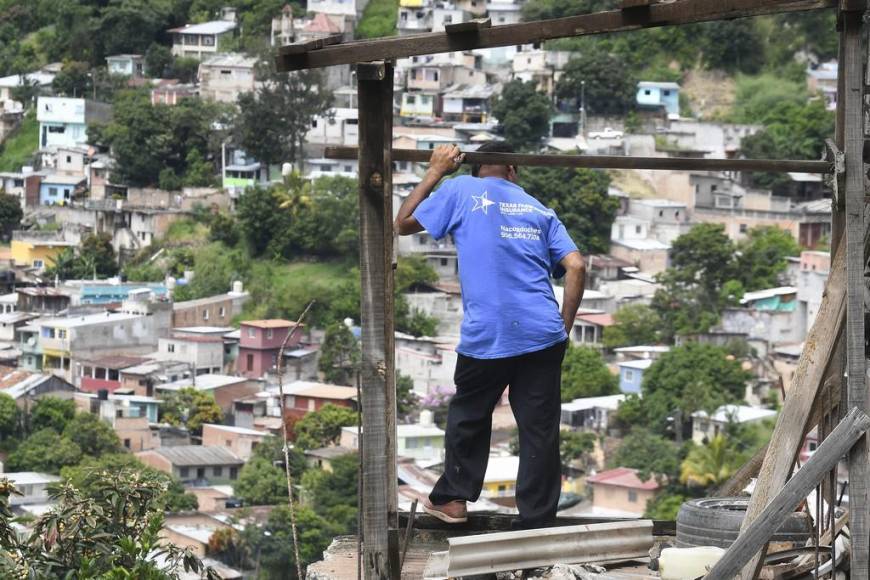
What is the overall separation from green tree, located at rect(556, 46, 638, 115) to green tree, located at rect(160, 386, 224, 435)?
1247cm

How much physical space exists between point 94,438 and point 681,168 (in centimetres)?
2573

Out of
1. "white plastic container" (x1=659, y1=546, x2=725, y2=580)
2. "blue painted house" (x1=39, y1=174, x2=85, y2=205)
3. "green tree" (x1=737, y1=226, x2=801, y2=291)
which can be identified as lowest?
"green tree" (x1=737, y1=226, x2=801, y2=291)

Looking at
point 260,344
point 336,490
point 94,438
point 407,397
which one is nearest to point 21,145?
point 260,344

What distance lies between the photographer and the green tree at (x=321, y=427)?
2861 cm

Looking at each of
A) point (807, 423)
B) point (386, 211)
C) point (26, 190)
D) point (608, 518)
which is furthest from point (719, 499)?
point (26, 190)

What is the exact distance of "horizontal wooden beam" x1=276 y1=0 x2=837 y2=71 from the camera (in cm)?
307

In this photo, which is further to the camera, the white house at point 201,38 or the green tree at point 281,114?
the white house at point 201,38

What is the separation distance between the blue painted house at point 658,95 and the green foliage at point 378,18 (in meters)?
5.74

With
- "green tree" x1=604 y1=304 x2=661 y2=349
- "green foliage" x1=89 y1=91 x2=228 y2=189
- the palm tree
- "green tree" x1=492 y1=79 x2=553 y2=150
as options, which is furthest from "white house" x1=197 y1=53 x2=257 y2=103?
the palm tree

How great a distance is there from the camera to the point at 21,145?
4659cm

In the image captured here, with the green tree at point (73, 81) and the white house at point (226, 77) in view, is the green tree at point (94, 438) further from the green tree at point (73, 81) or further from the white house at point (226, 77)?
the green tree at point (73, 81)

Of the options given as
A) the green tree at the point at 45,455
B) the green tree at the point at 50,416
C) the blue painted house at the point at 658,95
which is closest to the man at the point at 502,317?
the green tree at the point at 45,455

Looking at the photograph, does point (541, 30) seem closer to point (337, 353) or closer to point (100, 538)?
point (100, 538)

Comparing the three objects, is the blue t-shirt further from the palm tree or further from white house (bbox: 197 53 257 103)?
white house (bbox: 197 53 257 103)
